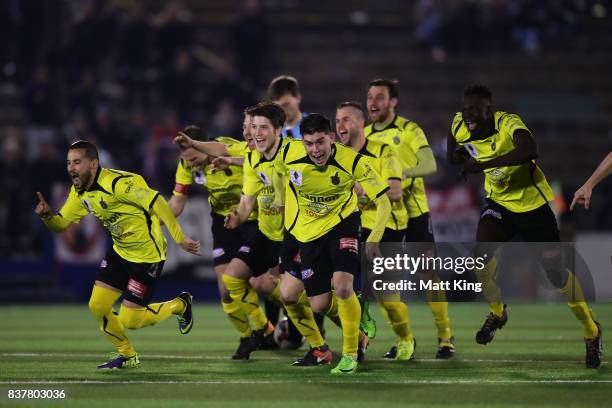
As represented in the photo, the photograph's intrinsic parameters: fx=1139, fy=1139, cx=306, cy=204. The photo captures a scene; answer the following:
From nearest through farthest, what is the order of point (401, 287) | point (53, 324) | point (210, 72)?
point (401, 287), point (53, 324), point (210, 72)

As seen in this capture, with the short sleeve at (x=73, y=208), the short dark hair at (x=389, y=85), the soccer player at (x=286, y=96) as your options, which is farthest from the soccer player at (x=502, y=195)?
the short sleeve at (x=73, y=208)

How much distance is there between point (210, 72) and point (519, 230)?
14.8 metres

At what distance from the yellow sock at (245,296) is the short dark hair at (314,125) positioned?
87.8 inches

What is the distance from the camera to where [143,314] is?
34.1ft

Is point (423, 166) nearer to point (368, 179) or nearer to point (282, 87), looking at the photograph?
point (368, 179)

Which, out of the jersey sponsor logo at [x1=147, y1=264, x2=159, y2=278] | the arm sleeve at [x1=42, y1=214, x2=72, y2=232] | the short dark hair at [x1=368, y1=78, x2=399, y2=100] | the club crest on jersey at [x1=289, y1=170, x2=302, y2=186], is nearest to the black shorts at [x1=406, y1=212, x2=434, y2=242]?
the short dark hair at [x1=368, y1=78, x2=399, y2=100]

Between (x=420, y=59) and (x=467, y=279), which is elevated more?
(x=420, y=59)

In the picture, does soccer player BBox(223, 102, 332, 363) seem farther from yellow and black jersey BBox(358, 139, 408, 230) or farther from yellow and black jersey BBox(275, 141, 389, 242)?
yellow and black jersey BBox(358, 139, 408, 230)

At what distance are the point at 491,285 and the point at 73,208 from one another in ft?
12.7

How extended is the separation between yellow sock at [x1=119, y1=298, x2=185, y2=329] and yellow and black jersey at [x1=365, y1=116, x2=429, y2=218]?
8.34 ft

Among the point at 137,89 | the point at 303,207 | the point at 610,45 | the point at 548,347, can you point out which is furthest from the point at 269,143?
the point at 610,45

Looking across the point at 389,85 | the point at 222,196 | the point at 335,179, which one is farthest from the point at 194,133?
the point at 335,179

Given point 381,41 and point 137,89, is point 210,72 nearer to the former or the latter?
point 137,89

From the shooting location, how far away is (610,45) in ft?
83.6
